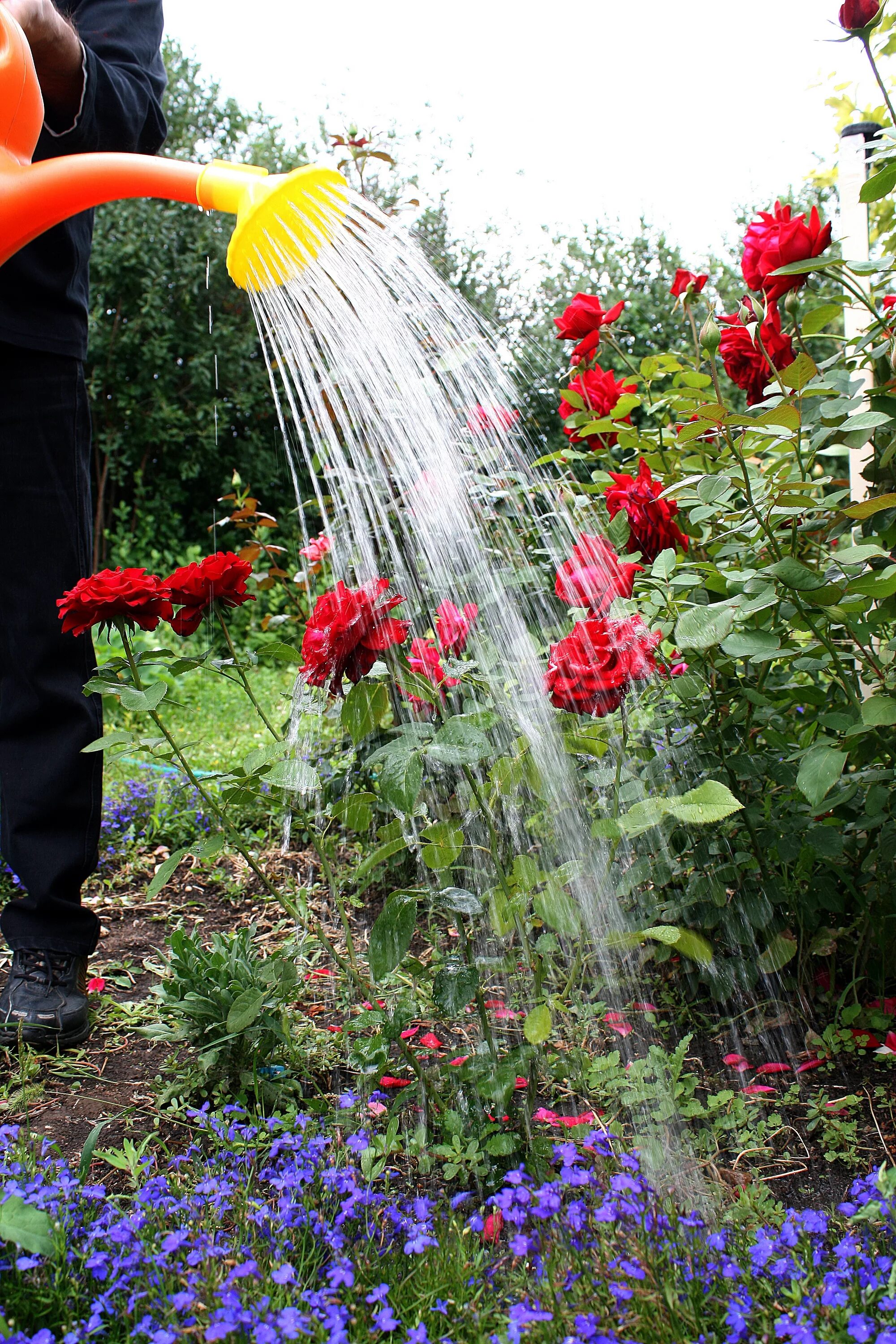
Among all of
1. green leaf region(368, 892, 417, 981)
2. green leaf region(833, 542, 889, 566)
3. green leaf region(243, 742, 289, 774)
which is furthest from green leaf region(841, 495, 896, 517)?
green leaf region(243, 742, 289, 774)

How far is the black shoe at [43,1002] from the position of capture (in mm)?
1611

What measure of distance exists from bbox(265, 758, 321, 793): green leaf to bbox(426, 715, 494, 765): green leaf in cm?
23

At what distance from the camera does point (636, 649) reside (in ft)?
3.67

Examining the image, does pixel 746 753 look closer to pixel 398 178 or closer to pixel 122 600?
pixel 122 600

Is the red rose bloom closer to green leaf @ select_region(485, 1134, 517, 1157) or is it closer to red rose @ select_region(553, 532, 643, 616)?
red rose @ select_region(553, 532, 643, 616)

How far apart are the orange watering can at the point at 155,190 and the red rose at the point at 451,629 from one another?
47 centimetres

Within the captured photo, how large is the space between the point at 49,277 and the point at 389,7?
7.01m

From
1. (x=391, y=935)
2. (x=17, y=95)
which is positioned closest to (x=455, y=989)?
(x=391, y=935)

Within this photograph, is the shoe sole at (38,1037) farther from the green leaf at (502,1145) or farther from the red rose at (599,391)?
the red rose at (599,391)

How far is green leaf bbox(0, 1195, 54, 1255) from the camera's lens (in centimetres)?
88

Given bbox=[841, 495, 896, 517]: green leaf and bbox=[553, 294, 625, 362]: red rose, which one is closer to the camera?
bbox=[841, 495, 896, 517]: green leaf

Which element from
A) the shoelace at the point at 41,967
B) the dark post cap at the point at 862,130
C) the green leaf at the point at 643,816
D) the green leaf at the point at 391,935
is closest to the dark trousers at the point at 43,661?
the shoelace at the point at 41,967

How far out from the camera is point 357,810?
4.09ft

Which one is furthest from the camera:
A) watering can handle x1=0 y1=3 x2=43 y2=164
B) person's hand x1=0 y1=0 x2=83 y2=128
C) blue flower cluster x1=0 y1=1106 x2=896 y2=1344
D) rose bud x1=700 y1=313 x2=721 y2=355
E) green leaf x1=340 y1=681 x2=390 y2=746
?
rose bud x1=700 y1=313 x2=721 y2=355
